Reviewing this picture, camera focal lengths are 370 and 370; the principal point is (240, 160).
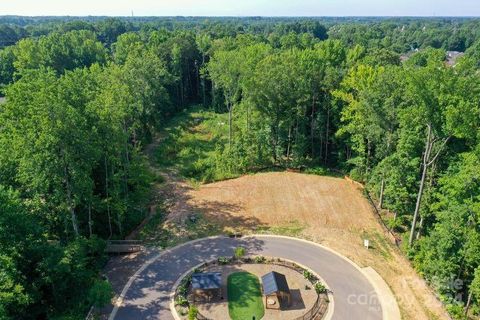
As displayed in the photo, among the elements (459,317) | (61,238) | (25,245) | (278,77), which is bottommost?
(459,317)

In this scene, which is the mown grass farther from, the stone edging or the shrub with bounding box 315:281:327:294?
the shrub with bounding box 315:281:327:294

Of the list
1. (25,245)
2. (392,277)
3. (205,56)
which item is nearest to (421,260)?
(392,277)

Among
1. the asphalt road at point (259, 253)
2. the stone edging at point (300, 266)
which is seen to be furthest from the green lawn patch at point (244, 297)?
the asphalt road at point (259, 253)

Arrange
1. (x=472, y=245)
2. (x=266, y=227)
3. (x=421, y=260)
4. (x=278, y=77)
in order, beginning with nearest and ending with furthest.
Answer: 1. (x=472, y=245)
2. (x=421, y=260)
3. (x=266, y=227)
4. (x=278, y=77)

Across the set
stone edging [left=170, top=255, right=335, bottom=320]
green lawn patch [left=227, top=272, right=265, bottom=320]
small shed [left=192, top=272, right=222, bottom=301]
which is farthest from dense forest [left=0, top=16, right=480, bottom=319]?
green lawn patch [left=227, top=272, right=265, bottom=320]

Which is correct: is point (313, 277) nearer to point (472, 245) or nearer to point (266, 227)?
point (266, 227)

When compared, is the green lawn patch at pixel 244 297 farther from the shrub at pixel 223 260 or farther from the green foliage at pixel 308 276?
the green foliage at pixel 308 276

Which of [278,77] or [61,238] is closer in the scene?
[61,238]

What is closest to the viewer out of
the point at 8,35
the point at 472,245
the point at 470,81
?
the point at 472,245

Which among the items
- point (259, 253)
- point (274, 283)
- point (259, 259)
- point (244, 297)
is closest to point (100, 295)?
point (244, 297)
